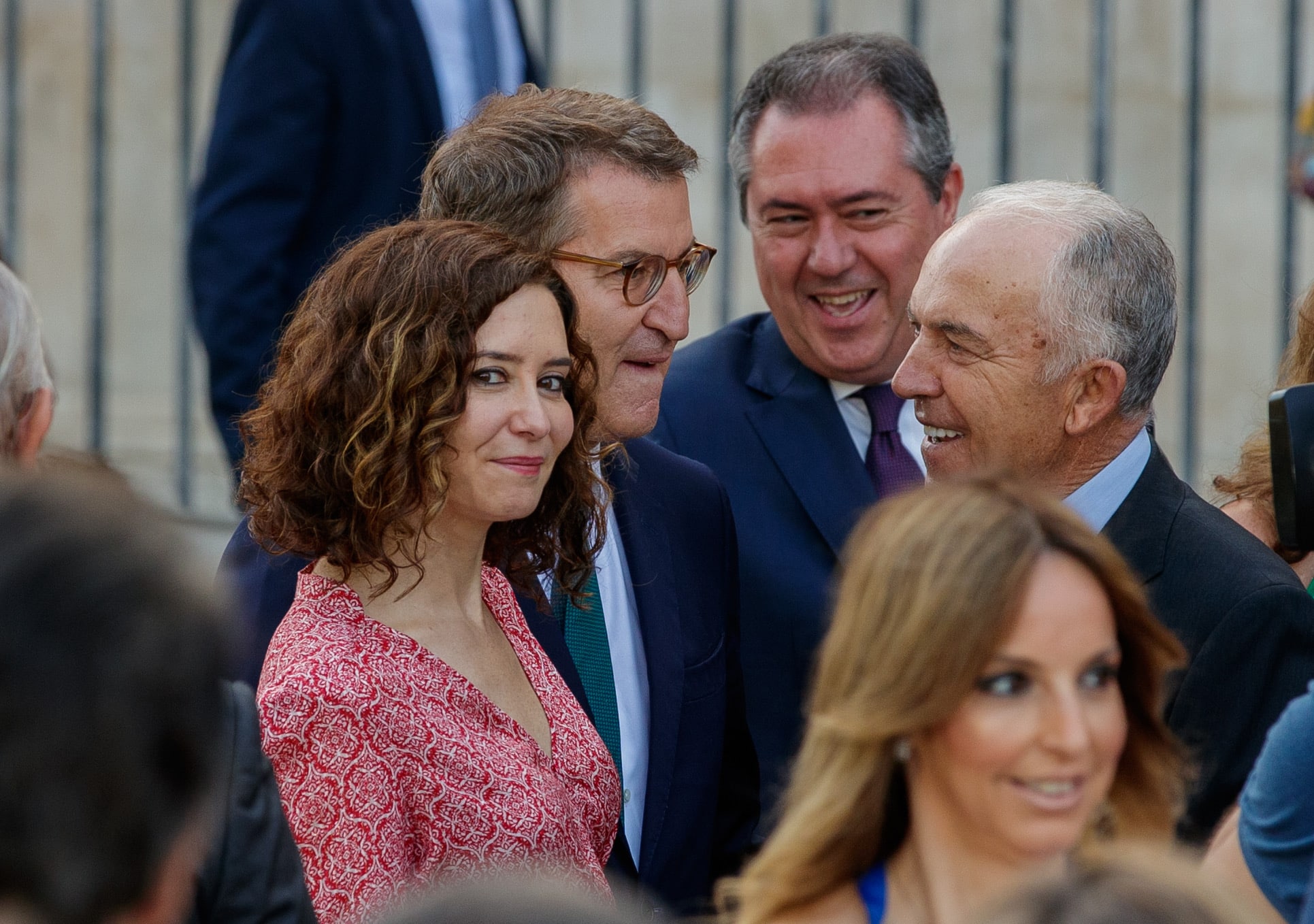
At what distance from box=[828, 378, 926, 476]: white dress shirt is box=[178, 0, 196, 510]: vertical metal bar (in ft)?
6.87

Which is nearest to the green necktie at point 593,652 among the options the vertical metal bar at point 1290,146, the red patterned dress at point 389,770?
the red patterned dress at point 389,770

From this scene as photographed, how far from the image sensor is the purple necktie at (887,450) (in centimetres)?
336

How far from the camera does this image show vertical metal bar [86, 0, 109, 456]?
4.92 metres

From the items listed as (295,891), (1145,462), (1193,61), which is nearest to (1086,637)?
(295,891)

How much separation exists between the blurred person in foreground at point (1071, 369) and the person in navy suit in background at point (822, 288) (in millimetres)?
334

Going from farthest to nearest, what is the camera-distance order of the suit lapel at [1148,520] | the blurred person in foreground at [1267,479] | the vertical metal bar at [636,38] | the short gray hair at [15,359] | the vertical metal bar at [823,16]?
the vertical metal bar at [636,38], the vertical metal bar at [823,16], the blurred person in foreground at [1267,479], the suit lapel at [1148,520], the short gray hair at [15,359]

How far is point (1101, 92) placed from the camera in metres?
4.31

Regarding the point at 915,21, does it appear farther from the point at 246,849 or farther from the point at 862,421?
the point at 246,849

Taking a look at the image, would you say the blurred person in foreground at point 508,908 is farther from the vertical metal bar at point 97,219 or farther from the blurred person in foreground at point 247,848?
the vertical metal bar at point 97,219

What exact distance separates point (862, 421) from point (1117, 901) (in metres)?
2.43

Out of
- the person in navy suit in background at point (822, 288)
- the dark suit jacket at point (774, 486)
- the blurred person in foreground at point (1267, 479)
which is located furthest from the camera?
the person in navy suit in background at point (822, 288)

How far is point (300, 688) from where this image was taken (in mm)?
2096

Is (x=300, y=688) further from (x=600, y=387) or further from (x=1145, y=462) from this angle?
(x=1145, y=462)

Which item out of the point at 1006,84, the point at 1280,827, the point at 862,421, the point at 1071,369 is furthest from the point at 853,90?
the point at 1280,827
